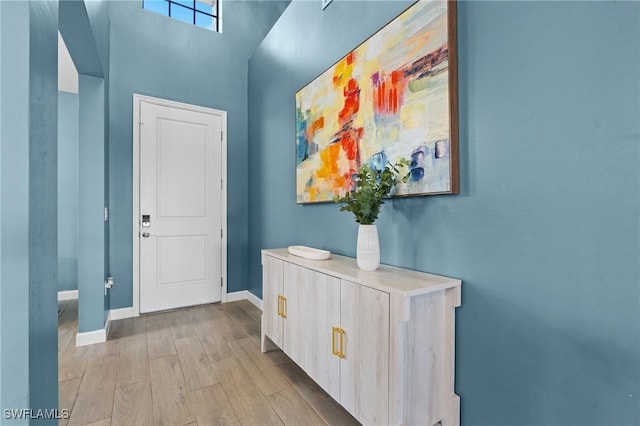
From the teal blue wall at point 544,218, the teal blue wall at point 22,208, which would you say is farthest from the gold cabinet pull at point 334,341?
Answer: the teal blue wall at point 22,208

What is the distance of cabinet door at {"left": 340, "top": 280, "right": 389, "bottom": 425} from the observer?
3.90 ft

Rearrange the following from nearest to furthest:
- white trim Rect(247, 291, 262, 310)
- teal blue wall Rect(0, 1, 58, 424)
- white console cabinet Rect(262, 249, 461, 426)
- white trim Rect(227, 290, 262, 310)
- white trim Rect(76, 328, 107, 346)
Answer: teal blue wall Rect(0, 1, 58, 424) → white console cabinet Rect(262, 249, 461, 426) → white trim Rect(76, 328, 107, 346) → white trim Rect(247, 291, 262, 310) → white trim Rect(227, 290, 262, 310)

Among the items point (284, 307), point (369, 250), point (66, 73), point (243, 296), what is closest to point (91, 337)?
point (243, 296)

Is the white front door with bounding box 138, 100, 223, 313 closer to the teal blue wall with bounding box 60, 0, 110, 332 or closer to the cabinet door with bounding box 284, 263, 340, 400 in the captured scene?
the teal blue wall with bounding box 60, 0, 110, 332

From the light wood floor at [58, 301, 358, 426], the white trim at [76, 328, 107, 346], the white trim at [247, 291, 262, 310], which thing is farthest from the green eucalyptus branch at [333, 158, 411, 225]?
the white trim at [76, 328, 107, 346]

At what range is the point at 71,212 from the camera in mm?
3740

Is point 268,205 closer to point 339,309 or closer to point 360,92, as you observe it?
point 360,92

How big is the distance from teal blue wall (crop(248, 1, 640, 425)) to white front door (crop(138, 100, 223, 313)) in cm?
255

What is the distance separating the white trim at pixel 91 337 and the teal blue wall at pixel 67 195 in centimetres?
181

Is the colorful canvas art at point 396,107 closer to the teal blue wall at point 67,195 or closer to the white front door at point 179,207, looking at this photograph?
the white front door at point 179,207

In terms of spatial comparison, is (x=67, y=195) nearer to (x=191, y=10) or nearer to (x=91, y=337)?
(x=91, y=337)

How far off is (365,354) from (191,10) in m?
4.08

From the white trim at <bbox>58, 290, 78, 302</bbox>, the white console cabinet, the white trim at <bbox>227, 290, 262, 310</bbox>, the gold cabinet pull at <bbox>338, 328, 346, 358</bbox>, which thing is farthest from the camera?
the white trim at <bbox>58, 290, 78, 302</bbox>

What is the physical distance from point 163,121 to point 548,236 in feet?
11.2
